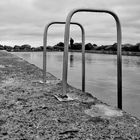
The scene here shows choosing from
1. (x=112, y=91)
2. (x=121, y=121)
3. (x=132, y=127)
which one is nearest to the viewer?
(x=132, y=127)

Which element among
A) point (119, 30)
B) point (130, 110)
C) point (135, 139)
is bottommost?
point (130, 110)

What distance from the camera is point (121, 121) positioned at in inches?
85.5

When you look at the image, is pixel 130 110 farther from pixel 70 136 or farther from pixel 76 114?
pixel 70 136

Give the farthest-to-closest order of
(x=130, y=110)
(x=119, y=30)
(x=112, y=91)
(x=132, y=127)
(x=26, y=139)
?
1. (x=112, y=91)
2. (x=130, y=110)
3. (x=119, y=30)
4. (x=132, y=127)
5. (x=26, y=139)

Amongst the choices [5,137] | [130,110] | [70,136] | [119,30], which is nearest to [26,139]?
[5,137]

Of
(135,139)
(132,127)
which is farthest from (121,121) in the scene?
(135,139)

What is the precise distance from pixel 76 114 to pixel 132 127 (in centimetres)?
58

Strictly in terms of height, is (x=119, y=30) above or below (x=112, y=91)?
above

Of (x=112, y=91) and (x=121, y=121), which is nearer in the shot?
(x=121, y=121)

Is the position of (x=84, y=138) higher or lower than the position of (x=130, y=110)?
higher

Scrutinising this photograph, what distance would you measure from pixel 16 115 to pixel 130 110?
87.3 inches

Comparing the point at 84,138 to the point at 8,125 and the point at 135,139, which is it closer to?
the point at 135,139

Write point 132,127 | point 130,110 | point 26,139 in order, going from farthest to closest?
point 130,110, point 132,127, point 26,139

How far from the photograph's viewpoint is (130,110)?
3908 mm
